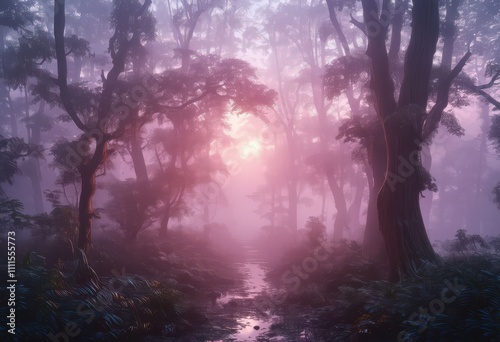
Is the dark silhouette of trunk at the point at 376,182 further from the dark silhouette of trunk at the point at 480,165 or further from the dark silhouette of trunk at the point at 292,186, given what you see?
the dark silhouette of trunk at the point at 480,165

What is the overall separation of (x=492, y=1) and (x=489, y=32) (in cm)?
476

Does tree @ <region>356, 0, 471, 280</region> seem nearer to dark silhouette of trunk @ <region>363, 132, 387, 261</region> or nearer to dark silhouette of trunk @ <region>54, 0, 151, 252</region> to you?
dark silhouette of trunk @ <region>363, 132, 387, 261</region>

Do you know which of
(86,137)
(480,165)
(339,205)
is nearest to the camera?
(86,137)

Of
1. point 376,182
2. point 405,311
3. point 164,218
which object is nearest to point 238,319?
point 405,311

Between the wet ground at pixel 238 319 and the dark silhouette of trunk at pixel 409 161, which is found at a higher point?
the dark silhouette of trunk at pixel 409 161

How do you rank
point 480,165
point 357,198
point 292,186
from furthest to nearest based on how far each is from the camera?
1. point 480,165
2. point 292,186
3. point 357,198

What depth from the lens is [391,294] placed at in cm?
728

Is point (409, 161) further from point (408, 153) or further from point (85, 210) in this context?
point (85, 210)

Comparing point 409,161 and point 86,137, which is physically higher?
point 86,137

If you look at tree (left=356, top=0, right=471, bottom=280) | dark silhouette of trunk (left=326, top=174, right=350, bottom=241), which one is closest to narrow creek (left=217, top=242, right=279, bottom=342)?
tree (left=356, top=0, right=471, bottom=280)

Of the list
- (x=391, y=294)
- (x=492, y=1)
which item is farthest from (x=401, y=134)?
(x=492, y=1)

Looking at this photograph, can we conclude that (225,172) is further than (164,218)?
Yes

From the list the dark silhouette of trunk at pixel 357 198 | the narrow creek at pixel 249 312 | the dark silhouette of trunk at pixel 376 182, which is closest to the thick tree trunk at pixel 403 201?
the dark silhouette of trunk at pixel 376 182

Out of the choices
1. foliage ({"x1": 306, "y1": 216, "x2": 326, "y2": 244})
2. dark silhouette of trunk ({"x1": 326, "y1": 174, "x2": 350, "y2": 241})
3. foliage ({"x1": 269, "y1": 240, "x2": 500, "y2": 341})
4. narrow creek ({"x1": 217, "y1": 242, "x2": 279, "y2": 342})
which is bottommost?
narrow creek ({"x1": 217, "y1": 242, "x2": 279, "y2": 342})
